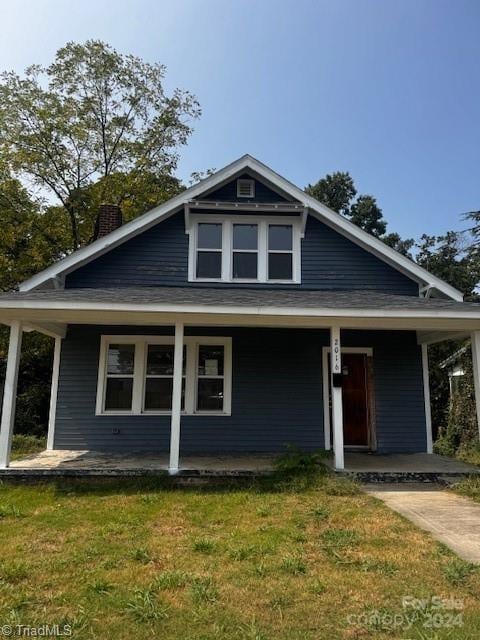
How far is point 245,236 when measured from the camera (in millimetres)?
9898

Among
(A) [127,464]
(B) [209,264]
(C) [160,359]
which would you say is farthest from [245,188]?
(A) [127,464]

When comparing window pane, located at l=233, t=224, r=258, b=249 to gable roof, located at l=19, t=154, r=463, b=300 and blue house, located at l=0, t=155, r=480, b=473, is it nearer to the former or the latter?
blue house, located at l=0, t=155, r=480, b=473

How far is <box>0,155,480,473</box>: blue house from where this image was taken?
356 inches

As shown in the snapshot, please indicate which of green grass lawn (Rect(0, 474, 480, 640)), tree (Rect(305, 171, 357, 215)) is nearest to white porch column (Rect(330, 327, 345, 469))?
green grass lawn (Rect(0, 474, 480, 640))

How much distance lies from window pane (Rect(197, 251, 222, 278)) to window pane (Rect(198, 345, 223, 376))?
158cm

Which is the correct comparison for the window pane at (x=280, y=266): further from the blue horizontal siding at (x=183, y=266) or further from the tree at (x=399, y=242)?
the tree at (x=399, y=242)

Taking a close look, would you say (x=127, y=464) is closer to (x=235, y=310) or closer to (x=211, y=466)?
(x=211, y=466)

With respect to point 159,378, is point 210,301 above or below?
above

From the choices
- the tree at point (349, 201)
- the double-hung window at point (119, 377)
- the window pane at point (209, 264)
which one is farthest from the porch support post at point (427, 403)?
the tree at point (349, 201)

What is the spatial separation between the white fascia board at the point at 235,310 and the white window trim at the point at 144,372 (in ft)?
7.57

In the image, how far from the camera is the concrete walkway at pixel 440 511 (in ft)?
14.3

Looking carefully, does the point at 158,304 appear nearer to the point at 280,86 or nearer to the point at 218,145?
the point at 280,86

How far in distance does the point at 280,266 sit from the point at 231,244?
1.18 m

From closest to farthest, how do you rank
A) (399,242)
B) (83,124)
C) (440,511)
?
(440,511) < (83,124) < (399,242)
